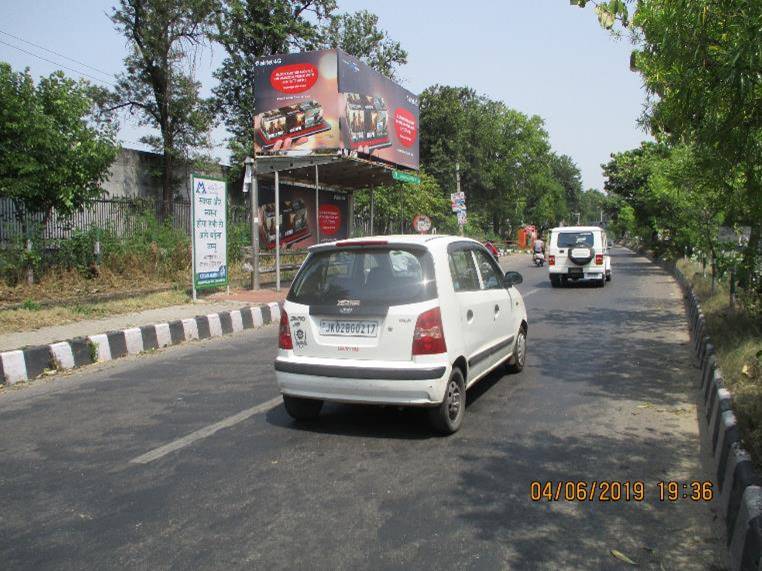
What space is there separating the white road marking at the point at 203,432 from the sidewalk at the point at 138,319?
13.0 ft

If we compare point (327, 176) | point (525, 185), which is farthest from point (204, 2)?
point (525, 185)

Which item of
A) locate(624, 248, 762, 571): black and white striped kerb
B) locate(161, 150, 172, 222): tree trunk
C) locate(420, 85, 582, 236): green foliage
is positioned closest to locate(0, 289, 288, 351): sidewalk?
locate(161, 150, 172, 222): tree trunk

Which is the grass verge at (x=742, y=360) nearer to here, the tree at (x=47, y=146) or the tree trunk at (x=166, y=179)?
the tree at (x=47, y=146)

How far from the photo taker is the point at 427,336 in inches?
189

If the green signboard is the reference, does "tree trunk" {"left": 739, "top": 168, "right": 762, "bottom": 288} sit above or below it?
below

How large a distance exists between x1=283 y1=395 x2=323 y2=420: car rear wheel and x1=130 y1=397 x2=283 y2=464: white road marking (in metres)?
0.48

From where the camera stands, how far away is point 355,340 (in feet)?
16.2

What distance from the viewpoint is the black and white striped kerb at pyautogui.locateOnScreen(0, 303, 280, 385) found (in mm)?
7559

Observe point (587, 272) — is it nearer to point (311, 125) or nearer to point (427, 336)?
point (311, 125)

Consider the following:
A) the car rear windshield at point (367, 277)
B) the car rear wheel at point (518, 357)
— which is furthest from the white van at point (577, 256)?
the car rear windshield at point (367, 277)

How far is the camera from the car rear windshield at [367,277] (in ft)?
16.3

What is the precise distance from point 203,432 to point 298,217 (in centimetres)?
1479

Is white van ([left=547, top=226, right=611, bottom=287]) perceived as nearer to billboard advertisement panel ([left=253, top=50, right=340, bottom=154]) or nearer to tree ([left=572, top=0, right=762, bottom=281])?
billboard advertisement panel ([left=253, top=50, right=340, bottom=154])
